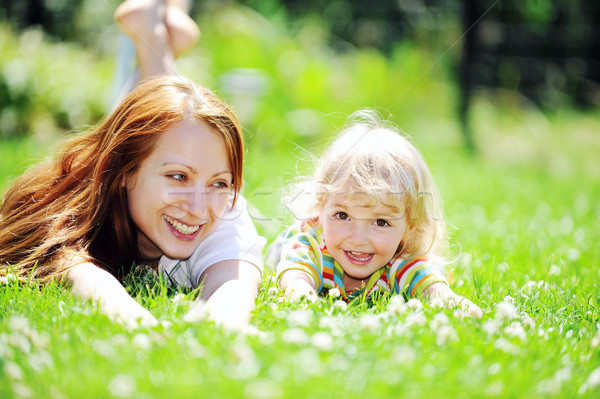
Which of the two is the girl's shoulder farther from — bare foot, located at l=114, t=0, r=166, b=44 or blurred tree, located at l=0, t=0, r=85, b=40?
blurred tree, located at l=0, t=0, r=85, b=40

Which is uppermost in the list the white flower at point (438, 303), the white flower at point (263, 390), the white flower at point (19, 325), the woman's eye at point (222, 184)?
the woman's eye at point (222, 184)

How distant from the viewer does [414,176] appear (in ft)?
10.0

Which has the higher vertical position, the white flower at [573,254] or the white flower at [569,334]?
the white flower at [573,254]

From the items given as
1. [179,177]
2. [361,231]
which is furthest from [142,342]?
[361,231]

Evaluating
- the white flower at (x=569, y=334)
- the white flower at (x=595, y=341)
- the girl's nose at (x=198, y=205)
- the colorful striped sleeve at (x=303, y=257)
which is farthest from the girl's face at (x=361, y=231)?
the white flower at (x=595, y=341)

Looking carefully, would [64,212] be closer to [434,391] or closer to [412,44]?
[434,391]

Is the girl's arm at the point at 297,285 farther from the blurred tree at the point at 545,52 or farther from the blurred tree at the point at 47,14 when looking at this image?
the blurred tree at the point at 545,52

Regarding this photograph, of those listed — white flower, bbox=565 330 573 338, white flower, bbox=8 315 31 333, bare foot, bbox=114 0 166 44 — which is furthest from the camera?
bare foot, bbox=114 0 166 44

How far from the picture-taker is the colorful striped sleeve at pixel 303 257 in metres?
2.97

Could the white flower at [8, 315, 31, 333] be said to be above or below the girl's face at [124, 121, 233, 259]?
below

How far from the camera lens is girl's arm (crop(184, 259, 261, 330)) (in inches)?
87.7

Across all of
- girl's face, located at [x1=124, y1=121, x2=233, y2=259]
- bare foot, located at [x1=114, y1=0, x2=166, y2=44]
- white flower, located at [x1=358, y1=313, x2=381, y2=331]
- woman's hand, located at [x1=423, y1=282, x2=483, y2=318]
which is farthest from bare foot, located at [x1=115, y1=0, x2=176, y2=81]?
white flower, located at [x1=358, y1=313, x2=381, y2=331]

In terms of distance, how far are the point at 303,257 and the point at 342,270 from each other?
0.26m

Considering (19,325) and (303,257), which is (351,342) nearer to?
(303,257)
